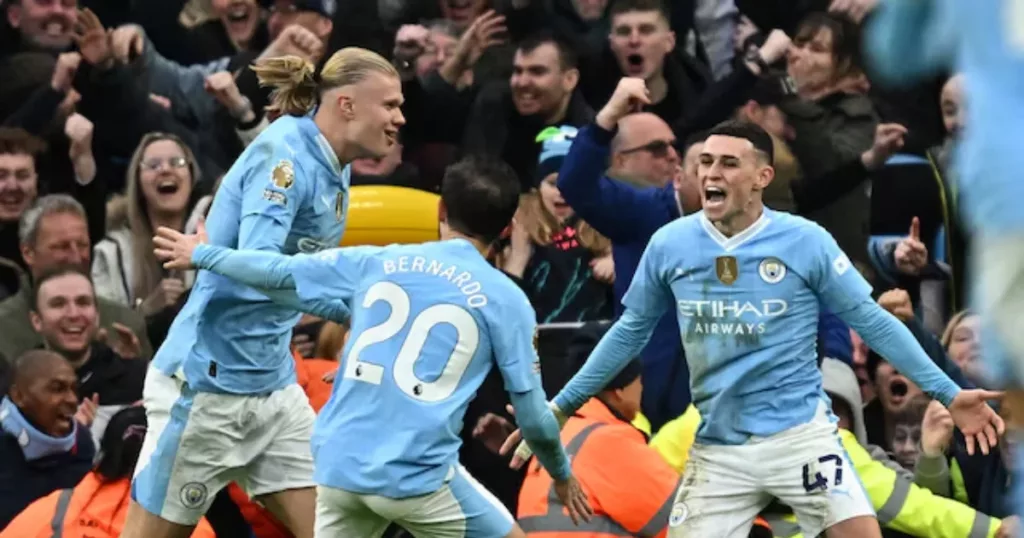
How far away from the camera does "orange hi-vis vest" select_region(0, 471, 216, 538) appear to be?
21.9ft

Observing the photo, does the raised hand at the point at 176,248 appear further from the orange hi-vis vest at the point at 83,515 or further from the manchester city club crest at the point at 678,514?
the manchester city club crest at the point at 678,514

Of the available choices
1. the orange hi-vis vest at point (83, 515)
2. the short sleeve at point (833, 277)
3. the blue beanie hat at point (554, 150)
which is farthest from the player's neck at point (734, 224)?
the blue beanie hat at point (554, 150)

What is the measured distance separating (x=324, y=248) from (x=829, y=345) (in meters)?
2.70

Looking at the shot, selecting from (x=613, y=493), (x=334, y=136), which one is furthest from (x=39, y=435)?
(x=613, y=493)

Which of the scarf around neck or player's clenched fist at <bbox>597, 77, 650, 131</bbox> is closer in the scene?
player's clenched fist at <bbox>597, 77, 650, 131</bbox>

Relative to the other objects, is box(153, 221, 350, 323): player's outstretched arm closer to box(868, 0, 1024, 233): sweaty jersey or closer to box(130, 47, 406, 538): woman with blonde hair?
box(130, 47, 406, 538): woman with blonde hair

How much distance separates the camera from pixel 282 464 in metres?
6.09

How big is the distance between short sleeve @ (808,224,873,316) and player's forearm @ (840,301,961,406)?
37 mm

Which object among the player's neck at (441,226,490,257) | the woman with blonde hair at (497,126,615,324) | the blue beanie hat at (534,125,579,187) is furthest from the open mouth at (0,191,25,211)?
the player's neck at (441,226,490,257)

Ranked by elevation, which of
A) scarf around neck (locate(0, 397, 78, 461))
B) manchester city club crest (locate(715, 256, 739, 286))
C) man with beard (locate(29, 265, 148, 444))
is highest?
manchester city club crest (locate(715, 256, 739, 286))

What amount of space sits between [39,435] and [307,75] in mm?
2643

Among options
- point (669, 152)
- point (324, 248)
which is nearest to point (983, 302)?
point (324, 248)

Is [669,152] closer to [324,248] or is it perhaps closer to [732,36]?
[732,36]

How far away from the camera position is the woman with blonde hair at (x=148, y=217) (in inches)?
361
